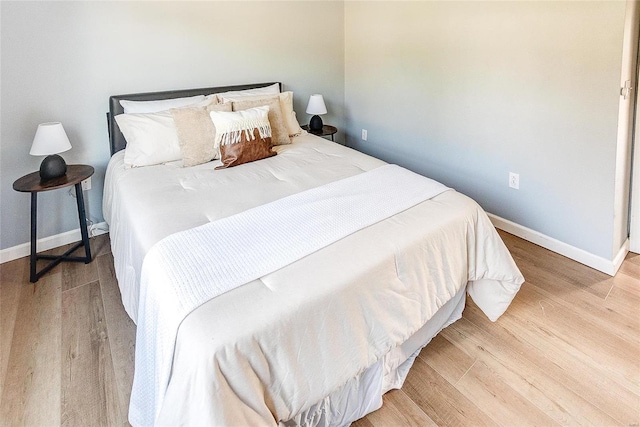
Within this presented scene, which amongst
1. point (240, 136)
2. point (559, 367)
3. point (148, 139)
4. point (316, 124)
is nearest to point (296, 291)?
point (559, 367)

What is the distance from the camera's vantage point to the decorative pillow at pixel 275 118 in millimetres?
2682

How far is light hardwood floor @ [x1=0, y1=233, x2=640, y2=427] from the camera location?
59.4 inches

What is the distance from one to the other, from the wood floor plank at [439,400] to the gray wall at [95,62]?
2.50 metres

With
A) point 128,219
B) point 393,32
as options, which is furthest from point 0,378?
point 393,32

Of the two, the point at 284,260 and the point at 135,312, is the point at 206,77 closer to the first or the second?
the point at 135,312

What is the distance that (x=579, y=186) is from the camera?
91.8 inches

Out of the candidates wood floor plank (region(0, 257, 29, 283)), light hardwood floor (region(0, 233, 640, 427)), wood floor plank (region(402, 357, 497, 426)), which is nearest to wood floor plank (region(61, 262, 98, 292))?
light hardwood floor (region(0, 233, 640, 427))

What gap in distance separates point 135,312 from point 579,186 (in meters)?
2.59

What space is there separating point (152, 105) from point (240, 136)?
0.75 meters

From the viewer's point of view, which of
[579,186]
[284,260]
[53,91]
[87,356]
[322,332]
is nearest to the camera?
[322,332]

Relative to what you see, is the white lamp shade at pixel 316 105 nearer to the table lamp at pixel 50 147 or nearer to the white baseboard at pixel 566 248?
the white baseboard at pixel 566 248

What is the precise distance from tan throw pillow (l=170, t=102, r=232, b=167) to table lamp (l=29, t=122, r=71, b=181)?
67 cm

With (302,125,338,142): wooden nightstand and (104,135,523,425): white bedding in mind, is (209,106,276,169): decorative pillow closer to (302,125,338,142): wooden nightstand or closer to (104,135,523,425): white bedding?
(104,135,523,425): white bedding

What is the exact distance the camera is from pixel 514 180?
2670mm
